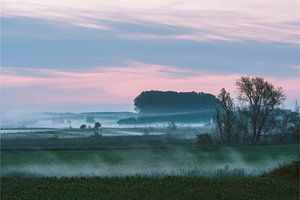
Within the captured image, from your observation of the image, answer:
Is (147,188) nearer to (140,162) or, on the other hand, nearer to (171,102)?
(140,162)

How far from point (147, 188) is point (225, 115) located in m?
65.9

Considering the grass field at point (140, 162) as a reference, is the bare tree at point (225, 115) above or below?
above

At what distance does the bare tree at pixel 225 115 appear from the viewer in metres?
87.9

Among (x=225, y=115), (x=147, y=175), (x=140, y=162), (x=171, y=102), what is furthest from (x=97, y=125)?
(x=147, y=175)

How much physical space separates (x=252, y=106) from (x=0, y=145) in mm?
43600

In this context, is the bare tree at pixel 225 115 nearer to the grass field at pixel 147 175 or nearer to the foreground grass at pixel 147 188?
the grass field at pixel 147 175

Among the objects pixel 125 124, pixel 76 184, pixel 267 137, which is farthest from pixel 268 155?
pixel 125 124

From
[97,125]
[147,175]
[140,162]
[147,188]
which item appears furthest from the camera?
[97,125]

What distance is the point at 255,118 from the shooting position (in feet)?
285

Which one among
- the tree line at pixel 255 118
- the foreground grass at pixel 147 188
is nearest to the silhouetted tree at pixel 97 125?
the tree line at pixel 255 118

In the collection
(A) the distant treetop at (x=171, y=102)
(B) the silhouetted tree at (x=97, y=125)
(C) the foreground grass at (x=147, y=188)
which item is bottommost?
(C) the foreground grass at (x=147, y=188)

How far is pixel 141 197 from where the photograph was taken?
2259 cm

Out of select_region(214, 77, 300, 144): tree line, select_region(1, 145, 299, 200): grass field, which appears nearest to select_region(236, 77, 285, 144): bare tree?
select_region(214, 77, 300, 144): tree line

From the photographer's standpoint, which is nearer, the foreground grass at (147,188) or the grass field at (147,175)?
the foreground grass at (147,188)
